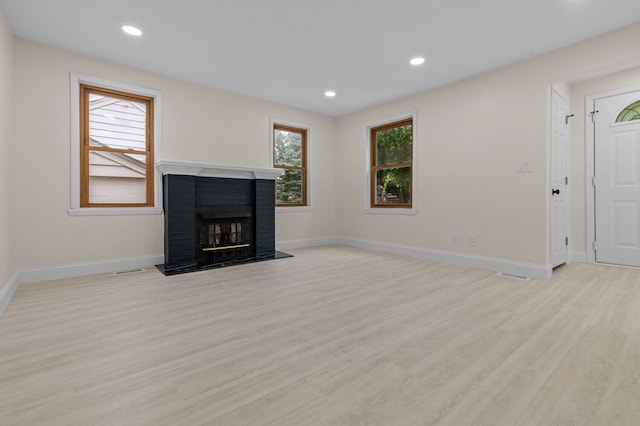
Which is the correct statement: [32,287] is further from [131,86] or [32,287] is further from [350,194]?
[350,194]

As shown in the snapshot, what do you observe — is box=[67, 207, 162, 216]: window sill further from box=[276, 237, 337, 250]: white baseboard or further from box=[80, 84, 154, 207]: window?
box=[276, 237, 337, 250]: white baseboard

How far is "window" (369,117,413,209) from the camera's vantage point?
15.9 ft

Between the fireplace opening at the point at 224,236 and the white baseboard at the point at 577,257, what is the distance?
4530 mm

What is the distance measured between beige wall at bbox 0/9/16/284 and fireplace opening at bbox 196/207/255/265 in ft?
5.83

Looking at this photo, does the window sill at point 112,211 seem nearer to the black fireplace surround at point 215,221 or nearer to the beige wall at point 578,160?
the black fireplace surround at point 215,221

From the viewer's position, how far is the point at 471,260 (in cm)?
389

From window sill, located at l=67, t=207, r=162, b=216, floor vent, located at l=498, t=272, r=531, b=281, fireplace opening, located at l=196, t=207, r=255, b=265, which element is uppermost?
window sill, located at l=67, t=207, r=162, b=216

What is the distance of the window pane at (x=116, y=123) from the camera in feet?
11.7

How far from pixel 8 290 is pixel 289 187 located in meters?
3.75

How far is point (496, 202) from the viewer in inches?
145

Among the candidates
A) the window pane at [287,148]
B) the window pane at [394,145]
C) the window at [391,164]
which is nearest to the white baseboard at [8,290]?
the window pane at [287,148]

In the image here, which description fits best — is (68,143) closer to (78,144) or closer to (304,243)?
(78,144)

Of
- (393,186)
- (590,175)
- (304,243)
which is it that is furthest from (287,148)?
(590,175)

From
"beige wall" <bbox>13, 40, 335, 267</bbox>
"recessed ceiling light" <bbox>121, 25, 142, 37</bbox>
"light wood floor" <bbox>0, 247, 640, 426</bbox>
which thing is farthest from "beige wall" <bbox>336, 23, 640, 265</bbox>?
"recessed ceiling light" <bbox>121, 25, 142, 37</bbox>
